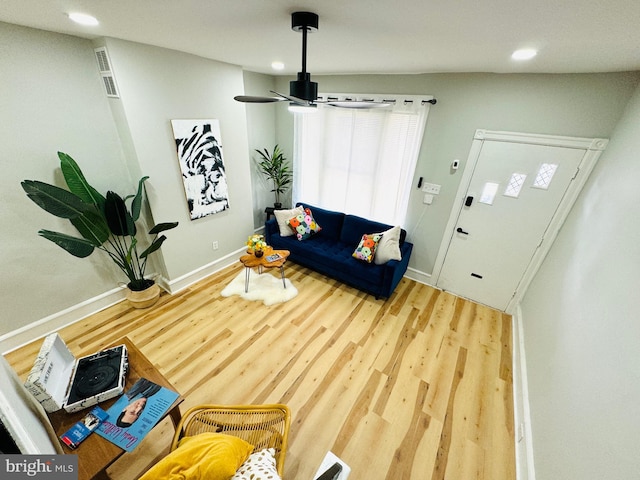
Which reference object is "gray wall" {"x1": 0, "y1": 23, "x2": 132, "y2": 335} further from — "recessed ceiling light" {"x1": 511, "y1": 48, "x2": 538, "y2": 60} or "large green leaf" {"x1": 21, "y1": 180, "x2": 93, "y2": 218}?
"recessed ceiling light" {"x1": 511, "y1": 48, "x2": 538, "y2": 60}

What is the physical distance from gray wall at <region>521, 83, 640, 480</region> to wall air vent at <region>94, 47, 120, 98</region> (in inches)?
153

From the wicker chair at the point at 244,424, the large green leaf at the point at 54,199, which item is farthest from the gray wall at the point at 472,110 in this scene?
the large green leaf at the point at 54,199

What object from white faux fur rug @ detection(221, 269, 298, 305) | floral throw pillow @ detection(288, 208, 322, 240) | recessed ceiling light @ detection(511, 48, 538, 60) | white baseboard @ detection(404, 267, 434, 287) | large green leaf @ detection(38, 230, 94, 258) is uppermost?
recessed ceiling light @ detection(511, 48, 538, 60)

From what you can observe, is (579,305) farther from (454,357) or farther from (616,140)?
(616,140)

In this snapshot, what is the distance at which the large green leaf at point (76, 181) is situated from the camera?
6.74 feet

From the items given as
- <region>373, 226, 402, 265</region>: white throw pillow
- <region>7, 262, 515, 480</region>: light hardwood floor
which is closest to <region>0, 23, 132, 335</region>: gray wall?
<region>7, 262, 515, 480</region>: light hardwood floor

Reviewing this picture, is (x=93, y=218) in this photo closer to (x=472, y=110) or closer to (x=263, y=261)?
(x=263, y=261)

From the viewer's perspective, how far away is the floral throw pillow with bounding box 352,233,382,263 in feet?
10.4

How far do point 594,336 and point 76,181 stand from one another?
12.8ft

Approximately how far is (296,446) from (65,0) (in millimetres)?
3015

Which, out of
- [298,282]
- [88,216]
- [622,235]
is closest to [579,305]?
[622,235]

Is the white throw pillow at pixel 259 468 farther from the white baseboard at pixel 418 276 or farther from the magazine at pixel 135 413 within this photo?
the white baseboard at pixel 418 276

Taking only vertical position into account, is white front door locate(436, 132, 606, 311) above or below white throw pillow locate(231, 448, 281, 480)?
above

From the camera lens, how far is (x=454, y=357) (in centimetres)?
246
